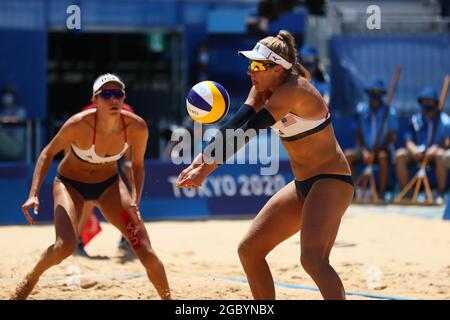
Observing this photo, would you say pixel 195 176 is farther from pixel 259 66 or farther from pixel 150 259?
pixel 150 259

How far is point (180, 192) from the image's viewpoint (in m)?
12.6

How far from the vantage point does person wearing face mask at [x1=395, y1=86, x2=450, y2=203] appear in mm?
14516

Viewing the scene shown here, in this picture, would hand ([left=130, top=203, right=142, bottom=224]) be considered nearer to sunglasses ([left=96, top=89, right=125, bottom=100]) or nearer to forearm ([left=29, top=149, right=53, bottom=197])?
forearm ([left=29, top=149, right=53, bottom=197])

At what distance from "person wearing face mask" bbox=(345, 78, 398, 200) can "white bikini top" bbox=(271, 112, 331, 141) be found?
8.79 m

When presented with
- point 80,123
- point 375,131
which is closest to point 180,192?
point 375,131

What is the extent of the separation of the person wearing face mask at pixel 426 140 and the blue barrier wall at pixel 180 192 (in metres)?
2.78

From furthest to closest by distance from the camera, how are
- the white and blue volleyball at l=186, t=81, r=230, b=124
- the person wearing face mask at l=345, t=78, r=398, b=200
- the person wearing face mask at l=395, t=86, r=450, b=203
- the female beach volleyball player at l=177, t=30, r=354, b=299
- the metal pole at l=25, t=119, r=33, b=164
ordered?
the person wearing face mask at l=345, t=78, r=398, b=200 < the person wearing face mask at l=395, t=86, r=450, b=203 < the metal pole at l=25, t=119, r=33, b=164 < the white and blue volleyball at l=186, t=81, r=230, b=124 < the female beach volleyball player at l=177, t=30, r=354, b=299

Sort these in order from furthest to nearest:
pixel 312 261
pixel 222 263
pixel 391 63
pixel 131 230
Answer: pixel 391 63, pixel 222 263, pixel 131 230, pixel 312 261

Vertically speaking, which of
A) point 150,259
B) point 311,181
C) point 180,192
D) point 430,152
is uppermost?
point 311,181

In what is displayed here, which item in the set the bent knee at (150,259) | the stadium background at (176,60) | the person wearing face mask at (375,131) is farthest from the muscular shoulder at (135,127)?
the person wearing face mask at (375,131)

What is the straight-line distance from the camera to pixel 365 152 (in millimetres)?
14664

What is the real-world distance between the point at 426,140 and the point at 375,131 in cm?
84

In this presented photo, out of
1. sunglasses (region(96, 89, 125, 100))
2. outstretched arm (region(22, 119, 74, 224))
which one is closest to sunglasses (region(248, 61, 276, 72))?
sunglasses (region(96, 89, 125, 100))
